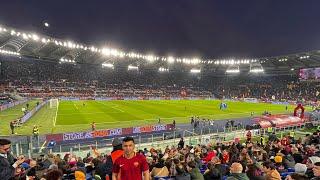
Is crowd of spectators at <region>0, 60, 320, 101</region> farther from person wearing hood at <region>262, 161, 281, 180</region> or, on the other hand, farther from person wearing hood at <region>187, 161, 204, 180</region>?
person wearing hood at <region>262, 161, 281, 180</region>

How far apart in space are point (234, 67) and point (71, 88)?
189ft

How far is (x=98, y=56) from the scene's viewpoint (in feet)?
318

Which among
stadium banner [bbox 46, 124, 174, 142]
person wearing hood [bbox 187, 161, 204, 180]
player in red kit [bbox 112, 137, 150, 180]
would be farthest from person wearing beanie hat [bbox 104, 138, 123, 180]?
stadium banner [bbox 46, 124, 174, 142]

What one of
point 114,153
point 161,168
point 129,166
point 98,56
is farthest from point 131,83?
point 129,166

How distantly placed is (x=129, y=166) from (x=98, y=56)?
308 ft

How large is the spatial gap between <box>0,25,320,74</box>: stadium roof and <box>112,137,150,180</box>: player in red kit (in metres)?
56.5

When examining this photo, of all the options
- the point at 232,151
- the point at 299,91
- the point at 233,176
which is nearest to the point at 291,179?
the point at 233,176

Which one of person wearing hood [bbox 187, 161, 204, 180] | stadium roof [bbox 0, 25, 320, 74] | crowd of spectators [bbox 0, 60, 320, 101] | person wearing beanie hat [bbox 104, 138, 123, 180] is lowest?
person wearing hood [bbox 187, 161, 204, 180]

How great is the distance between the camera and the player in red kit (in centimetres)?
570

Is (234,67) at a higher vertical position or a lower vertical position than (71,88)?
higher

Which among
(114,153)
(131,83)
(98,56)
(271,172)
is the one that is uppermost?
(98,56)

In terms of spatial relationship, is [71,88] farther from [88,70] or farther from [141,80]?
[141,80]

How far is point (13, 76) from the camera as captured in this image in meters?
85.2

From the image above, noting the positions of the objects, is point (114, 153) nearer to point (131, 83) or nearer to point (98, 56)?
point (98, 56)
